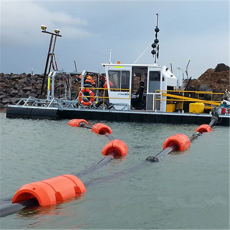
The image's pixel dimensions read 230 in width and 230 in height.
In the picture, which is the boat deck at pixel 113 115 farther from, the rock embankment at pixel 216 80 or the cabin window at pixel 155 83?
the rock embankment at pixel 216 80

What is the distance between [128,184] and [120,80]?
11234 mm

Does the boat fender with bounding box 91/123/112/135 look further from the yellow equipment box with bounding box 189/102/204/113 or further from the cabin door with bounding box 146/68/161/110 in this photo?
the yellow equipment box with bounding box 189/102/204/113

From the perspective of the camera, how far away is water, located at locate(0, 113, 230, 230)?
407cm

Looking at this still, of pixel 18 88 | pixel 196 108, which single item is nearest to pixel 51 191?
pixel 196 108

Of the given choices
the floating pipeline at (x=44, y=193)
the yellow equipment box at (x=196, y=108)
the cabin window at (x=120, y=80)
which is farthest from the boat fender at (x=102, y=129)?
the floating pipeline at (x=44, y=193)

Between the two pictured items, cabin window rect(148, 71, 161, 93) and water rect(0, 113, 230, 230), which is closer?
water rect(0, 113, 230, 230)

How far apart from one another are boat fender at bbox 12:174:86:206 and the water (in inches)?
4.1

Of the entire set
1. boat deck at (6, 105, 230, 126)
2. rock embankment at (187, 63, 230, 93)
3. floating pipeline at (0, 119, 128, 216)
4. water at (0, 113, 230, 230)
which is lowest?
water at (0, 113, 230, 230)

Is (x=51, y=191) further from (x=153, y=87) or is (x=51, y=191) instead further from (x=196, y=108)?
(x=196, y=108)

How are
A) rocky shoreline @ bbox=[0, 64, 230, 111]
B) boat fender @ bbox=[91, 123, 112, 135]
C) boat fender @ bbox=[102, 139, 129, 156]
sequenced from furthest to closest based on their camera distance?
rocky shoreline @ bbox=[0, 64, 230, 111], boat fender @ bbox=[91, 123, 112, 135], boat fender @ bbox=[102, 139, 129, 156]

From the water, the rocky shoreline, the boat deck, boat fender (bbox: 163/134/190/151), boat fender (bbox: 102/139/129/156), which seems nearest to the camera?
the water

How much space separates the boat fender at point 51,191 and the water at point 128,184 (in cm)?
10

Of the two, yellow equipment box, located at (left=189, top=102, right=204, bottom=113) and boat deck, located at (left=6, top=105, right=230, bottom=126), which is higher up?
yellow equipment box, located at (left=189, top=102, right=204, bottom=113)

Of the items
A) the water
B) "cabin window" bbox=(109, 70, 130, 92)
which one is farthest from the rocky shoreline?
the water
